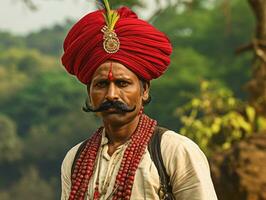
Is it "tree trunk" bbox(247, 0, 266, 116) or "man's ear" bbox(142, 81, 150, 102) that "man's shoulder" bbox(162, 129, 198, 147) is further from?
"tree trunk" bbox(247, 0, 266, 116)

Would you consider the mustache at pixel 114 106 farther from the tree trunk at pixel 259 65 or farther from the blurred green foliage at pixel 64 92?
the blurred green foliage at pixel 64 92

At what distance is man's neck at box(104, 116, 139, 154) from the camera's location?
141 inches

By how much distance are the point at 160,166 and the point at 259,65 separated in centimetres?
672

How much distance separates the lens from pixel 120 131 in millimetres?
3584

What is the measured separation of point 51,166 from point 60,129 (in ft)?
13.2

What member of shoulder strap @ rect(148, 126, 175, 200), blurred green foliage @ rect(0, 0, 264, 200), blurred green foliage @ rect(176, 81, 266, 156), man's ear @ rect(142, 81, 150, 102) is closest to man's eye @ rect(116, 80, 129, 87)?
man's ear @ rect(142, 81, 150, 102)

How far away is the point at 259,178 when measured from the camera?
7445mm

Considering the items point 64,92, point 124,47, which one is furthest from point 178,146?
point 64,92

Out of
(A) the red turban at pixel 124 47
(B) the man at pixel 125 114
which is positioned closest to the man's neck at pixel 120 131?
(B) the man at pixel 125 114

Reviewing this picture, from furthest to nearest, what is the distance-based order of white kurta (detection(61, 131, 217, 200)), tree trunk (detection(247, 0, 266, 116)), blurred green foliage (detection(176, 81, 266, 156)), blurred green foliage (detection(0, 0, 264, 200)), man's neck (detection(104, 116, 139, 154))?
1. blurred green foliage (detection(0, 0, 264, 200))
2. tree trunk (detection(247, 0, 266, 116))
3. blurred green foliage (detection(176, 81, 266, 156))
4. man's neck (detection(104, 116, 139, 154))
5. white kurta (detection(61, 131, 217, 200))

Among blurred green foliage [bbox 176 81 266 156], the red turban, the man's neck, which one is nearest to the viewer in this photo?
the red turban

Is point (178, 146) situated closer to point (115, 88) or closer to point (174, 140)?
point (174, 140)

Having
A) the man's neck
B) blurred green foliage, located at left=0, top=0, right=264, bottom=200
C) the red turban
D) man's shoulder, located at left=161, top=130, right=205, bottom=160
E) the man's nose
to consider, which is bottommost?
man's shoulder, located at left=161, top=130, right=205, bottom=160

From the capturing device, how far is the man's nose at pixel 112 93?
3428 mm
